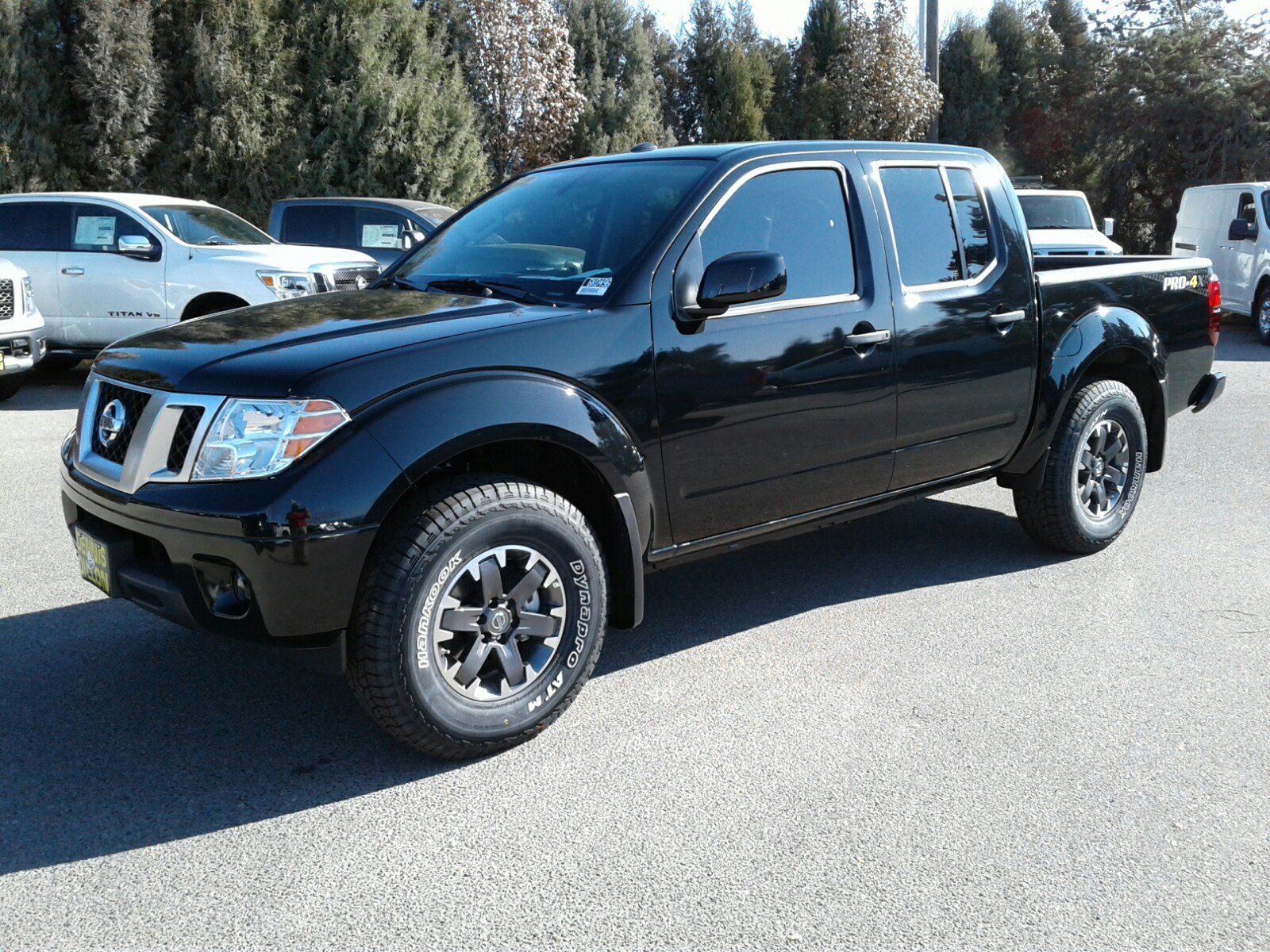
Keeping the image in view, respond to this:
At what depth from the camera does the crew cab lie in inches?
620

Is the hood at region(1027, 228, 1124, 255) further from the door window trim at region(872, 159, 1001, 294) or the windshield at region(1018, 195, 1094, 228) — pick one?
the door window trim at region(872, 159, 1001, 294)

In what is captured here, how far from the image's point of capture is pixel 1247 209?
51.1 feet

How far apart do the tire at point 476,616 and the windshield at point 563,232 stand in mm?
844

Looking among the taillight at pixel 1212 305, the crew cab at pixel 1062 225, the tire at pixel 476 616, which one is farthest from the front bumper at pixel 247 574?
the crew cab at pixel 1062 225

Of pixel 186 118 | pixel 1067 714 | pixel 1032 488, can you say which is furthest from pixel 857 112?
pixel 1067 714

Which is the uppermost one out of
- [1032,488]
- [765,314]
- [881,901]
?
[765,314]

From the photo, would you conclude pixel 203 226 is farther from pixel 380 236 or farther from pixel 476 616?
pixel 476 616

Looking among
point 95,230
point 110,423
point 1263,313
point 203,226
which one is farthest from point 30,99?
point 1263,313

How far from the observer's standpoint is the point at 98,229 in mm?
11359

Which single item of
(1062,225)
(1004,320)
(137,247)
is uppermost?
(1062,225)

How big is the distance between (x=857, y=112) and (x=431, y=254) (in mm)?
24704

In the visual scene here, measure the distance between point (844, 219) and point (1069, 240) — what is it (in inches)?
490

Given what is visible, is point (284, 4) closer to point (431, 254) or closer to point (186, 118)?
point (186, 118)

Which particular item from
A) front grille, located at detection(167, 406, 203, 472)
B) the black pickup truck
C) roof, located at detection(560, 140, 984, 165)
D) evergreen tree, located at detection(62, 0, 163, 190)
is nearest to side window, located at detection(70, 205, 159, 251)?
evergreen tree, located at detection(62, 0, 163, 190)
